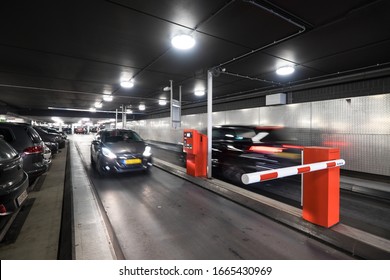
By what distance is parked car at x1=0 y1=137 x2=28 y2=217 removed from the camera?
253cm

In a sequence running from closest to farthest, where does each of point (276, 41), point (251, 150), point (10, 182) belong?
point (10, 182), point (276, 41), point (251, 150)

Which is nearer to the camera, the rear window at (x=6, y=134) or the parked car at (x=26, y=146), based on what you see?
the parked car at (x=26, y=146)

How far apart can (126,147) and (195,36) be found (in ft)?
11.9

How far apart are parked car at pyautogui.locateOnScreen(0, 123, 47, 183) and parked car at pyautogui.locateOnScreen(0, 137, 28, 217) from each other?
4.65ft

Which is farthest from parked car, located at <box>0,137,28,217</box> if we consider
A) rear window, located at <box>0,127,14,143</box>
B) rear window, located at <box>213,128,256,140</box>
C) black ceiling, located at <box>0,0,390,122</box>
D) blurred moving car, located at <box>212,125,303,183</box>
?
rear window, located at <box>213,128,256,140</box>

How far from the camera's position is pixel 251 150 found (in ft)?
18.1

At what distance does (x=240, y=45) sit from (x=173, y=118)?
13.7 ft

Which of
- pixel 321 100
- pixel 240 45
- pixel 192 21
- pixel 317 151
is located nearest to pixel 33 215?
pixel 192 21

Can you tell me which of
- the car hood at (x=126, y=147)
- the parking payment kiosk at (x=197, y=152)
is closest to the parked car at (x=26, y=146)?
the car hood at (x=126, y=147)

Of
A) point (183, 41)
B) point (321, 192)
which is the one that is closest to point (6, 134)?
point (183, 41)

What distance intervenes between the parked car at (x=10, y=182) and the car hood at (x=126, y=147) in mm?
2791

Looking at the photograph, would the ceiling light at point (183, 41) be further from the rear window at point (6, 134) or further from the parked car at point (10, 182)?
the rear window at point (6, 134)

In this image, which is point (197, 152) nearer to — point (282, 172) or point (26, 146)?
point (282, 172)

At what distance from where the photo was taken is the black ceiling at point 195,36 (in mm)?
3033
